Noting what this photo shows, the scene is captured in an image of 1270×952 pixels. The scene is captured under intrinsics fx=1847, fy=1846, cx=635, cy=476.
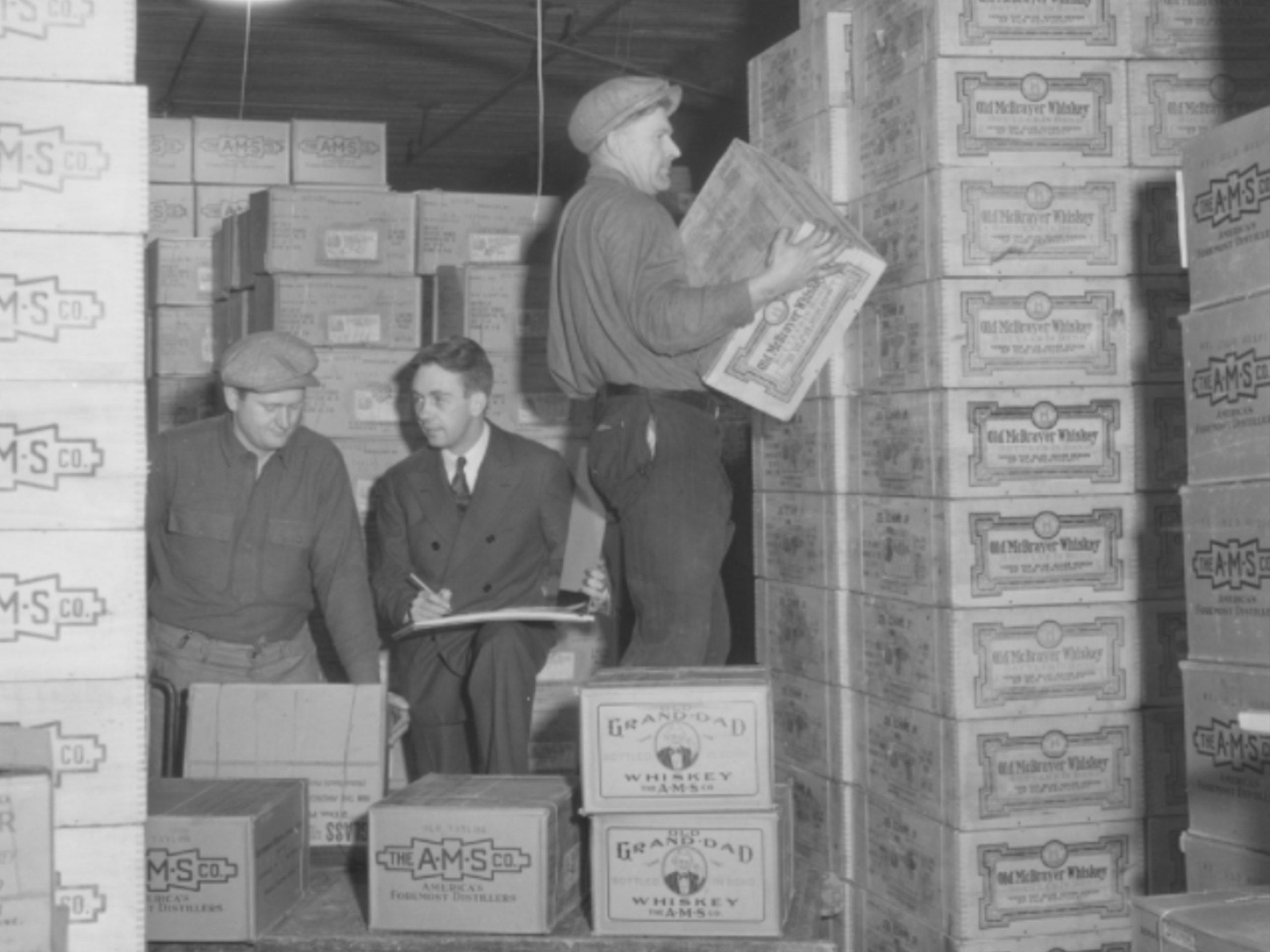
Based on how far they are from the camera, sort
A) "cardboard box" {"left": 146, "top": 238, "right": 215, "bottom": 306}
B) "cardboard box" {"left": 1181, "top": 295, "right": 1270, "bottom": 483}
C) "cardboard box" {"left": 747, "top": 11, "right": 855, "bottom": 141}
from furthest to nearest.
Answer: "cardboard box" {"left": 146, "top": 238, "right": 215, "bottom": 306}, "cardboard box" {"left": 747, "top": 11, "right": 855, "bottom": 141}, "cardboard box" {"left": 1181, "top": 295, "right": 1270, "bottom": 483}

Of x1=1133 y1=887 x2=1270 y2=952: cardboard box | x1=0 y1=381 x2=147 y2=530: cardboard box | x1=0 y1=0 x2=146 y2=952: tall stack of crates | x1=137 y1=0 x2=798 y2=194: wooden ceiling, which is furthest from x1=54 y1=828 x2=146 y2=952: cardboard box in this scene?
x1=137 y1=0 x2=798 y2=194: wooden ceiling

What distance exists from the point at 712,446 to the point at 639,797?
109 centimetres

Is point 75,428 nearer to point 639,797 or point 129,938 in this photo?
point 129,938

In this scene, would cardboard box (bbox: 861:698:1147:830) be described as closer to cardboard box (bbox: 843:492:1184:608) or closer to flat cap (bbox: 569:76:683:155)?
cardboard box (bbox: 843:492:1184:608)

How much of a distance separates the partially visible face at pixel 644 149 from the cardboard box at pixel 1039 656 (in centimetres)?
131

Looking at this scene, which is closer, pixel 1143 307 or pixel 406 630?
pixel 1143 307

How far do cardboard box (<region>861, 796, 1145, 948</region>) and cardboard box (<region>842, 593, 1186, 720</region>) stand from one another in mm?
305

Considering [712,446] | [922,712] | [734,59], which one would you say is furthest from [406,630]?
[734,59]

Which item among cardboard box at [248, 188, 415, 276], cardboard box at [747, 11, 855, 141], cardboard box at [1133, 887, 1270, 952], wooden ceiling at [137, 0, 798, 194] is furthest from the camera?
wooden ceiling at [137, 0, 798, 194]

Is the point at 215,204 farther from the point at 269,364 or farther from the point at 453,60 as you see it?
the point at 453,60

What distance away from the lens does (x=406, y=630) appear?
17.5 feet

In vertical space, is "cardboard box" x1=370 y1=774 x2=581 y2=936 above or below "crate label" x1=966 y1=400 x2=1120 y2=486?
below

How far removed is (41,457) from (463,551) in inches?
102

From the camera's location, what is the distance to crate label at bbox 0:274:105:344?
119 inches
